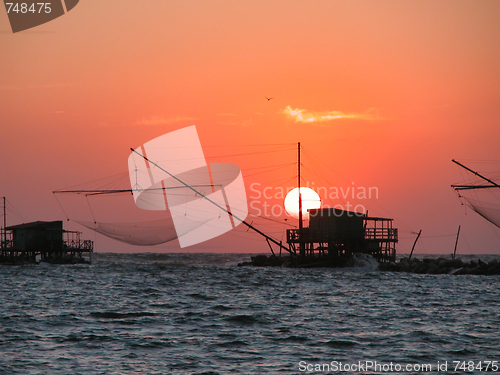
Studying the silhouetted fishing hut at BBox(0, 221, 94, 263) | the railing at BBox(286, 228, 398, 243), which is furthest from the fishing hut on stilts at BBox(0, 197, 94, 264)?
the railing at BBox(286, 228, 398, 243)

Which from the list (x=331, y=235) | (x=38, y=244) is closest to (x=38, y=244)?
(x=38, y=244)

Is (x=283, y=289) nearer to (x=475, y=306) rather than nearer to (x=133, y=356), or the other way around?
(x=475, y=306)

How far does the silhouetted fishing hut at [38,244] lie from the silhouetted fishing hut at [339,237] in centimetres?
3498

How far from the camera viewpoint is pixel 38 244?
77.5 meters

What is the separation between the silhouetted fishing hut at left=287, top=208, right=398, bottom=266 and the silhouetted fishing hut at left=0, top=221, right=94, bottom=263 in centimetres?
3498

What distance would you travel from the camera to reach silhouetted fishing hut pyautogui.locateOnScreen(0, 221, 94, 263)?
7688cm

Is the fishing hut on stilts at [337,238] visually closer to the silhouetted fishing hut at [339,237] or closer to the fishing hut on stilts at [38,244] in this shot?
the silhouetted fishing hut at [339,237]

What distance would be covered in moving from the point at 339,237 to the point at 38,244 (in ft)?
144

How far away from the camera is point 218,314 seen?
24.2m

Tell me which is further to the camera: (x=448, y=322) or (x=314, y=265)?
(x=314, y=265)

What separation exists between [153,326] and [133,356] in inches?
189

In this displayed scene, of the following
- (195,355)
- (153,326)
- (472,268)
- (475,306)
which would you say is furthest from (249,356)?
(472,268)

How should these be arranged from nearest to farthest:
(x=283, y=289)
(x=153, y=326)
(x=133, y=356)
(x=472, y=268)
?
(x=133, y=356) → (x=153, y=326) → (x=283, y=289) → (x=472, y=268)

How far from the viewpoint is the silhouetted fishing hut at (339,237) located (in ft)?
211
